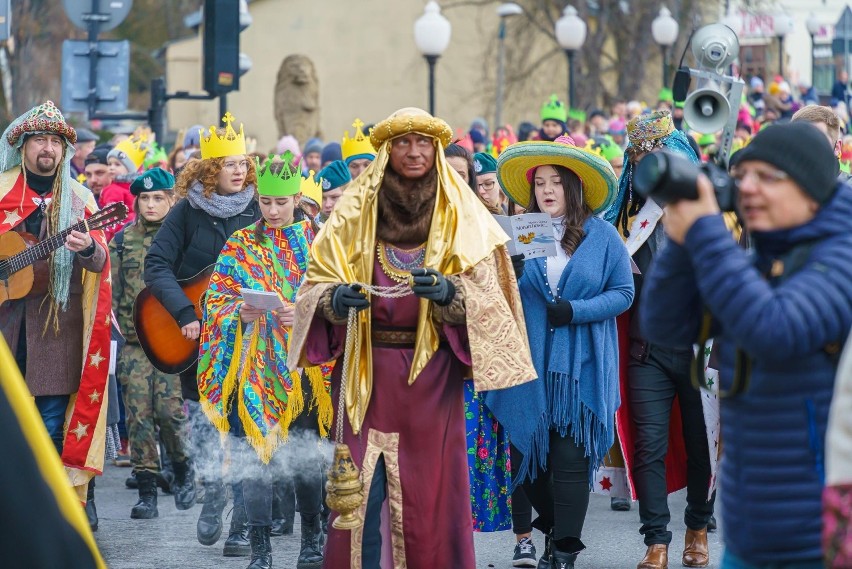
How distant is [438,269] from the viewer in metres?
5.94

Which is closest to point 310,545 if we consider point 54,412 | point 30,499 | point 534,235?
point 54,412

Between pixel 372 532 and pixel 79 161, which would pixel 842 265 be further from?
pixel 79 161

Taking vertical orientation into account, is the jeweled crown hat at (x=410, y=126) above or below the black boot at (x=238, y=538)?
above

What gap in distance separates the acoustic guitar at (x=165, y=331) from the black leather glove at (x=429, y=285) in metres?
2.85

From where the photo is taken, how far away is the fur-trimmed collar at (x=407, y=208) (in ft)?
19.8

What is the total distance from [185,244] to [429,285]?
2899 millimetres

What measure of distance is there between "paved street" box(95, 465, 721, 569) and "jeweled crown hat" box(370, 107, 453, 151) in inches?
97.9

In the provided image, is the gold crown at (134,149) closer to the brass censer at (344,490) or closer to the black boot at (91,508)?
the black boot at (91,508)

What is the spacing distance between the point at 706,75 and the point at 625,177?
2701mm

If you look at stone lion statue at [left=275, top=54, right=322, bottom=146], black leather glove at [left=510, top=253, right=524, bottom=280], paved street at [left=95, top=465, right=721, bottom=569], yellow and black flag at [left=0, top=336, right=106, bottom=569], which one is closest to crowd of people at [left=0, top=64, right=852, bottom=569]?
paved street at [left=95, top=465, right=721, bottom=569]

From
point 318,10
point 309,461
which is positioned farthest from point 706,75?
point 318,10

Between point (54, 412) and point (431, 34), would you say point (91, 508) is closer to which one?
point (54, 412)

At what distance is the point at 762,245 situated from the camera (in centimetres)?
378

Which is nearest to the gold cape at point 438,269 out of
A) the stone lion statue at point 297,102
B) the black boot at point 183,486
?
the black boot at point 183,486
